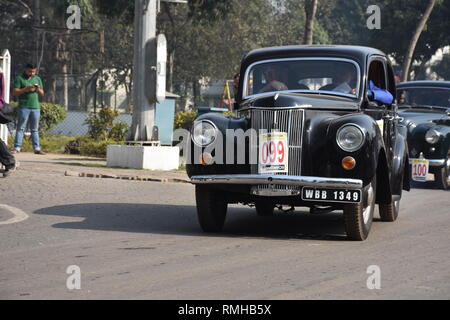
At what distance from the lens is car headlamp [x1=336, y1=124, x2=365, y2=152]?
28.8ft

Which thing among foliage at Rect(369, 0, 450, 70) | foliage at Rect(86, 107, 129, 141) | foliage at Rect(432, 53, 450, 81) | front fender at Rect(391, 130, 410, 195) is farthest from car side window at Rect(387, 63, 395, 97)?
foliage at Rect(432, 53, 450, 81)

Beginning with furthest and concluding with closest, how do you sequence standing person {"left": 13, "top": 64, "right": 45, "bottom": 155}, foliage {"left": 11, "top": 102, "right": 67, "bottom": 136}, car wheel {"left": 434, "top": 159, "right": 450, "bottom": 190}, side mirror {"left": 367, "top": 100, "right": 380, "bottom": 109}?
foliage {"left": 11, "top": 102, "right": 67, "bottom": 136}
standing person {"left": 13, "top": 64, "right": 45, "bottom": 155}
car wheel {"left": 434, "top": 159, "right": 450, "bottom": 190}
side mirror {"left": 367, "top": 100, "right": 380, "bottom": 109}

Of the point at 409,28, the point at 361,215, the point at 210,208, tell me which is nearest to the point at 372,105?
the point at 361,215

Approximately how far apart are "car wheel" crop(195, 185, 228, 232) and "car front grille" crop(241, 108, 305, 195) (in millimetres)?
635

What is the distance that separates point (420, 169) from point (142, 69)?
5255 millimetres

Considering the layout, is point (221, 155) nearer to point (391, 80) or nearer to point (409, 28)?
point (391, 80)

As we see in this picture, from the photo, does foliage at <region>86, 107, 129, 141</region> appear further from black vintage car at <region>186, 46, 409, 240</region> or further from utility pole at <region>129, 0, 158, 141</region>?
black vintage car at <region>186, 46, 409, 240</region>

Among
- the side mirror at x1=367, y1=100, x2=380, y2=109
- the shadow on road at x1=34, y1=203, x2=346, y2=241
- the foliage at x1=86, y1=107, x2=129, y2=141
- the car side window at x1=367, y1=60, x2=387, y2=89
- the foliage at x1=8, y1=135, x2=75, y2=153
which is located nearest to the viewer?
the shadow on road at x1=34, y1=203, x2=346, y2=241

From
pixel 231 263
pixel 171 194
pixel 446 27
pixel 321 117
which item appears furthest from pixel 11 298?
pixel 446 27

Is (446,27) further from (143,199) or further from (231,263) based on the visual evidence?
(231,263)

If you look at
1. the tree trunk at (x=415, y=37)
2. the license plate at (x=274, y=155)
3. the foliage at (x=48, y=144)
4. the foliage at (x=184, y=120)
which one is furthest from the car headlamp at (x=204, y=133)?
the tree trunk at (x=415, y=37)

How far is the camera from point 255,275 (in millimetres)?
6926

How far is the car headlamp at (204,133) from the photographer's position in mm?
9273

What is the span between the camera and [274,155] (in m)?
8.89
